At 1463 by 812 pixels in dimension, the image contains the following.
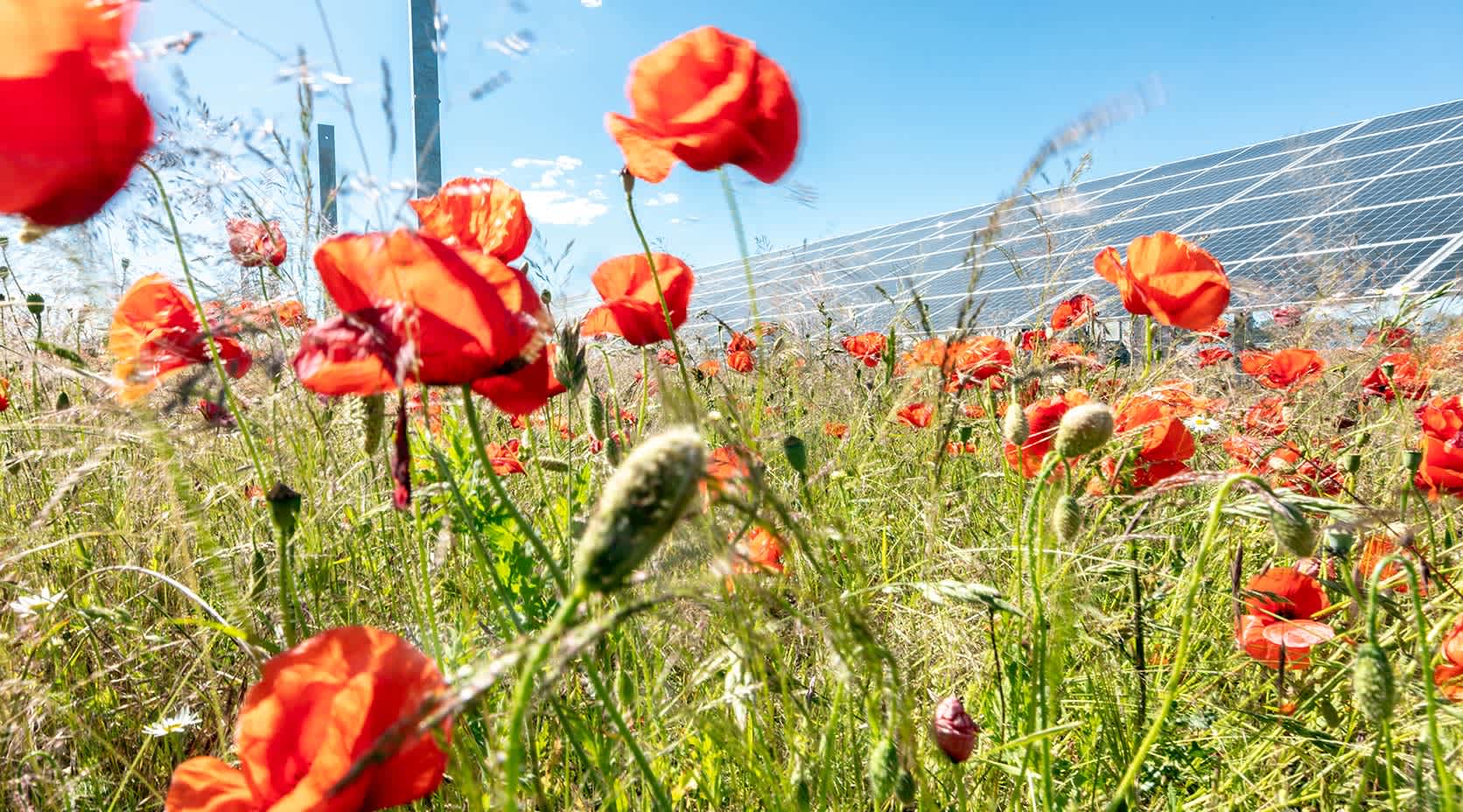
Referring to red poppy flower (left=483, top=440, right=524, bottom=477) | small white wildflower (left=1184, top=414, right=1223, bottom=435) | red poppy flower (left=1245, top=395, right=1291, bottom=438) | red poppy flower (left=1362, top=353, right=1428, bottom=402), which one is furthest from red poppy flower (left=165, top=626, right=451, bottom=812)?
red poppy flower (left=1362, top=353, right=1428, bottom=402)

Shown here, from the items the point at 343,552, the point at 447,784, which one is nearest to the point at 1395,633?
the point at 447,784

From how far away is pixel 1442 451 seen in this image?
A: 3.22ft

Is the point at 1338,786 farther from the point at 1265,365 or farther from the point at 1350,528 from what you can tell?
the point at 1265,365

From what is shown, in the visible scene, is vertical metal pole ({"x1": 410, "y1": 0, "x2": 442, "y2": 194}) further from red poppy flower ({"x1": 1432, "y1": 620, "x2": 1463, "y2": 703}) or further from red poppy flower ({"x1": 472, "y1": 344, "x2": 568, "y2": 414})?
red poppy flower ({"x1": 1432, "y1": 620, "x2": 1463, "y2": 703})

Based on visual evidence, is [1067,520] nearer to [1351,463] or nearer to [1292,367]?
[1351,463]

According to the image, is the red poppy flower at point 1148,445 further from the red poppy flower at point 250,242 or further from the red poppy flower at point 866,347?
the red poppy flower at point 866,347

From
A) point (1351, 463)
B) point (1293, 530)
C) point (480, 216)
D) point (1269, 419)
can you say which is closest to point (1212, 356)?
point (1269, 419)

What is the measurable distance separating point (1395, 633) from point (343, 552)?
119 cm

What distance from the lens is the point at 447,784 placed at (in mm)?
953

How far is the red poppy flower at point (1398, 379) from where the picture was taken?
1505 millimetres

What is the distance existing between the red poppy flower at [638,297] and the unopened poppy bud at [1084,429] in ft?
1.56

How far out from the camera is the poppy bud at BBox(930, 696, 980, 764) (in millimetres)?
604

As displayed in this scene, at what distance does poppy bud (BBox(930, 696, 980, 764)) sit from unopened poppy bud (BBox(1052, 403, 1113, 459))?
0.23m

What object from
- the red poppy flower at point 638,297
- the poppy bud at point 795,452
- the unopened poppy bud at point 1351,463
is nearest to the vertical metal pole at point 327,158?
the red poppy flower at point 638,297
